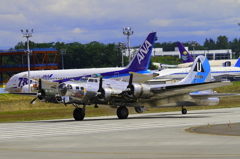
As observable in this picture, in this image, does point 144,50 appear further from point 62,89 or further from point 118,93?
point 62,89

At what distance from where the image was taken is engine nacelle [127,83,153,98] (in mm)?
33000

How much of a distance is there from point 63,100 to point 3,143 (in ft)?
40.9

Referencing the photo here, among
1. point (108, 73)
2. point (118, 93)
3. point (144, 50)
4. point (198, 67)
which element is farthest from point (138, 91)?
point (108, 73)

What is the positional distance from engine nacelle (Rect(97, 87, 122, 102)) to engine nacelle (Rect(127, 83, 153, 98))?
1.25m

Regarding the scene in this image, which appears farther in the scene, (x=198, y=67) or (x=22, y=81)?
(x=22, y=81)

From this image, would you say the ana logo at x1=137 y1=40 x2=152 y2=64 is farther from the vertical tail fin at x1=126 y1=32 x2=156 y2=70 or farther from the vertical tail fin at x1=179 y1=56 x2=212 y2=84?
the vertical tail fin at x1=179 y1=56 x2=212 y2=84

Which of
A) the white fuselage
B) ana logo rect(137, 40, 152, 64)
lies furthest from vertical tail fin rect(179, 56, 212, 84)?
the white fuselage

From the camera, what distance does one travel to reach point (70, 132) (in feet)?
81.8

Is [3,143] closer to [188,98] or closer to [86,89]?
[86,89]

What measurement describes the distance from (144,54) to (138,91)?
25.0m

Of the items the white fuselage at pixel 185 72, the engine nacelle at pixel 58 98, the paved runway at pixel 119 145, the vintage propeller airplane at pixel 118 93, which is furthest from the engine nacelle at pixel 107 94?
the white fuselage at pixel 185 72

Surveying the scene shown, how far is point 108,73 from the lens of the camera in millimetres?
64375

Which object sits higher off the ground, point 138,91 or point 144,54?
point 144,54

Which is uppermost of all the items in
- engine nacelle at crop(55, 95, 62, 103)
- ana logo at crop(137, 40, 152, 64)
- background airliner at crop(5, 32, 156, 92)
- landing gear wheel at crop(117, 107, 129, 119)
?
A: ana logo at crop(137, 40, 152, 64)
